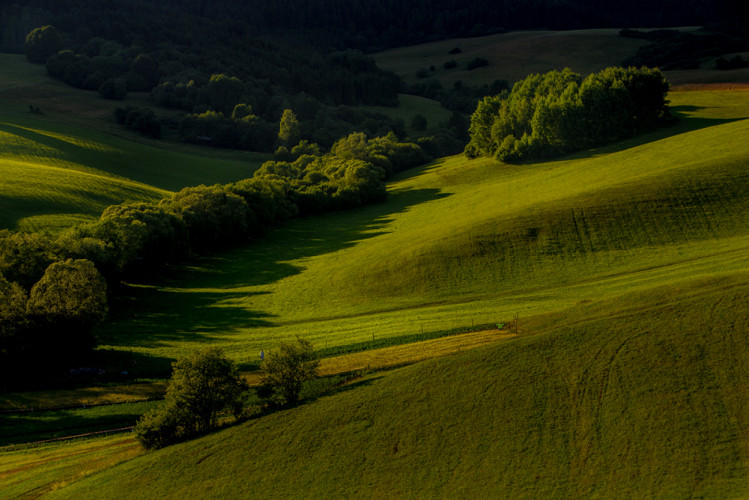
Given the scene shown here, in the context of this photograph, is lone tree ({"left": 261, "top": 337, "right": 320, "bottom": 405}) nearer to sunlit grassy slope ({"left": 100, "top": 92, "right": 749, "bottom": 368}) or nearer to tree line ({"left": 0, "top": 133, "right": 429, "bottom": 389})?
sunlit grassy slope ({"left": 100, "top": 92, "right": 749, "bottom": 368})

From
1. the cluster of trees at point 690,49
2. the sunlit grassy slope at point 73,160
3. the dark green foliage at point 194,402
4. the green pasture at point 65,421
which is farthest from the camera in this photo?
the cluster of trees at point 690,49

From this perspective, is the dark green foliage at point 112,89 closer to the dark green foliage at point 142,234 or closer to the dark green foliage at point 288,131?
the dark green foliage at point 288,131

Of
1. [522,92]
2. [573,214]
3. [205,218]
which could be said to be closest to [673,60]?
[522,92]

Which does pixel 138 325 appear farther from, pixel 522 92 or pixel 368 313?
pixel 522 92

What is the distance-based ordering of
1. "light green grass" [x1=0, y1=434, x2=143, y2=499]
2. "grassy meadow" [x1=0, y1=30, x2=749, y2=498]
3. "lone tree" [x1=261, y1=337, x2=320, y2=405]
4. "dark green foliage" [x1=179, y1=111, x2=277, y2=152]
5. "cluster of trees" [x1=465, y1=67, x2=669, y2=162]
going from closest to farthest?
"grassy meadow" [x1=0, y1=30, x2=749, y2=498]
"light green grass" [x1=0, y1=434, x2=143, y2=499]
"lone tree" [x1=261, y1=337, x2=320, y2=405]
"cluster of trees" [x1=465, y1=67, x2=669, y2=162]
"dark green foliage" [x1=179, y1=111, x2=277, y2=152]

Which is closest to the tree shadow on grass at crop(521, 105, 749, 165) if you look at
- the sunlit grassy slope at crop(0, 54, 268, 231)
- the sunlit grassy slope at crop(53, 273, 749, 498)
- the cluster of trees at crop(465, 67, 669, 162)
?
the cluster of trees at crop(465, 67, 669, 162)

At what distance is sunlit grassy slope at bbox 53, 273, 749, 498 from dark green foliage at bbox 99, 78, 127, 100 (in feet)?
531

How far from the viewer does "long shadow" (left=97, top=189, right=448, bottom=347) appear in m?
67.8

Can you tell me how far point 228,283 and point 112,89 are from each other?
12245 centimetres

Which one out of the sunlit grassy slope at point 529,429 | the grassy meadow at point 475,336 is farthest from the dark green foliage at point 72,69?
the sunlit grassy slope at point 529,429

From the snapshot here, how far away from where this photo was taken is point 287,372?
4719 cm

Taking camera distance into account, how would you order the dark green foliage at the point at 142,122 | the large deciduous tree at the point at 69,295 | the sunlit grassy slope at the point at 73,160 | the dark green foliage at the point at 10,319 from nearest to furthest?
the dark green foliage at the point at 10,319 → the large deciduous tree at the point at 69,295 → the sunlit grassy slope at the point at 73,160 → the dark green foliage at the point at 142,122

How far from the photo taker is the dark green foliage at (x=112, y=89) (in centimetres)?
18300

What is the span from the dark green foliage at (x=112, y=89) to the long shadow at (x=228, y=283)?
313 ft
